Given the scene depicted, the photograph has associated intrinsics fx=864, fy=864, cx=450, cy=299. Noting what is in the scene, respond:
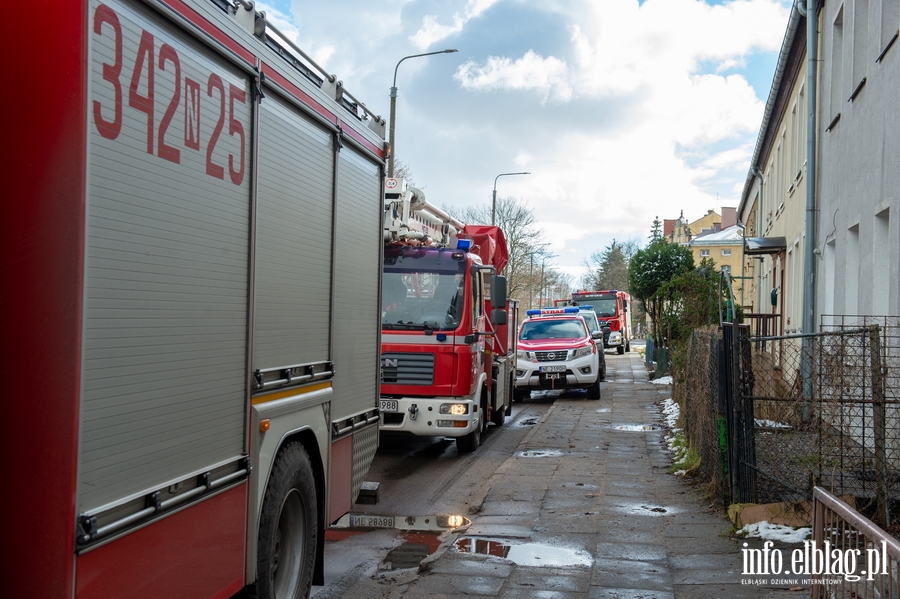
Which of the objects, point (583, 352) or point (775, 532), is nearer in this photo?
point (775, 532)

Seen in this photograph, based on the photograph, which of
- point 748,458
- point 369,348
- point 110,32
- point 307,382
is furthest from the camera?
point 748,458

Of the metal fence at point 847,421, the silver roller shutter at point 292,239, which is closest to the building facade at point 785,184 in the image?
the metal fence at point 847,421

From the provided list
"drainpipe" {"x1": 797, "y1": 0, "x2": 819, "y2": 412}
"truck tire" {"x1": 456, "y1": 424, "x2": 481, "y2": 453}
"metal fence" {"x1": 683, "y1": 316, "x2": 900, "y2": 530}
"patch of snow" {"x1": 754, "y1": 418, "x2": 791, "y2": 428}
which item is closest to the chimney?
"drainpipe" {"x1": 797, "y1": 0, "x2": 819, "y2": 412}

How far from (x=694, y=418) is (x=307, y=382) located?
677 cm

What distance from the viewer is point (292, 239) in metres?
4.52

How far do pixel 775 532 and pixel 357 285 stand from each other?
365 cm

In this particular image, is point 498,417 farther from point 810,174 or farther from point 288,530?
point 288,530

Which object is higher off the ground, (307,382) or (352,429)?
(307,382)

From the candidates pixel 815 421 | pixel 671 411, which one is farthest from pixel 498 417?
pixel 815 421

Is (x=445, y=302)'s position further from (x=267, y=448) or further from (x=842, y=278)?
(x=267, y=448)

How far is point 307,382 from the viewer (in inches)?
188

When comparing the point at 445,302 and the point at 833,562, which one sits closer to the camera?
the point at 833,562

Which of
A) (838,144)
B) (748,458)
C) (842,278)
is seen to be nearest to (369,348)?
(748,458)

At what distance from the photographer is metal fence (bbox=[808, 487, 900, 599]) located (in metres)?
2.90
